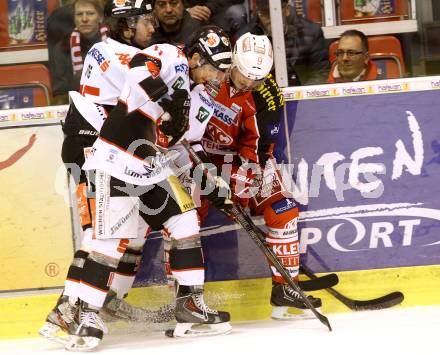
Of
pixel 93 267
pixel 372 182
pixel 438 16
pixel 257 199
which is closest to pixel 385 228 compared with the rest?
pixel 372 182

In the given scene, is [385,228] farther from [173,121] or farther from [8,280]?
[8,280]

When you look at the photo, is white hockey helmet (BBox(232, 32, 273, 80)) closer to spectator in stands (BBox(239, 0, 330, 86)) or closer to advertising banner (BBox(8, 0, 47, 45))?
spectator in stands (BBox(239, 0, 330, 86))

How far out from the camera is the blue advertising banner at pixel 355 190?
199 inches

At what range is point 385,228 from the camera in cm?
509

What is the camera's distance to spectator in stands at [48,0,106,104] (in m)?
5.05

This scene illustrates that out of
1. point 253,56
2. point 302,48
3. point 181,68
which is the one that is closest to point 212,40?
point 253,56

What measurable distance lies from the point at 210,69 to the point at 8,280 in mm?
1478

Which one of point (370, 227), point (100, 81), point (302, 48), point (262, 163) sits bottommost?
point (370, 227)

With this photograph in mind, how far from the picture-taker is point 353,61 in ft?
16.4

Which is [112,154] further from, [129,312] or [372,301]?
[372,301]

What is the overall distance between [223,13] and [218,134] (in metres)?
0.63

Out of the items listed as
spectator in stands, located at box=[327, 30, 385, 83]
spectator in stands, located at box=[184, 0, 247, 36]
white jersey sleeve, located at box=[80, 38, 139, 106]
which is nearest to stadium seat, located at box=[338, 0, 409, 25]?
spectator in stands, located at box=[327, 30, 385, 83]

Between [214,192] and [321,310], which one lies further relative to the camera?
[321,310]

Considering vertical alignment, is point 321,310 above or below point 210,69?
below
